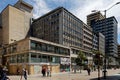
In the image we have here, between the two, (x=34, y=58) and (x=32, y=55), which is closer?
(x=32, y=55)

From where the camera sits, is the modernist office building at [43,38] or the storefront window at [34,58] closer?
the storefront window at [34,58]

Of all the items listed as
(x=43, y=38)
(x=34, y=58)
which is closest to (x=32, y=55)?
(x=34, y=58)

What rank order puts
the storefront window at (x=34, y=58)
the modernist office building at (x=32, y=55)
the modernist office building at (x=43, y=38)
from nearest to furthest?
the modernist office building at (x=32, y=55), the storefront window at (x=34, y=58), the modernist office building at (x=43, y=38)

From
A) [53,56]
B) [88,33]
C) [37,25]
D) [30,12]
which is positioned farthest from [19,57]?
[88,33]

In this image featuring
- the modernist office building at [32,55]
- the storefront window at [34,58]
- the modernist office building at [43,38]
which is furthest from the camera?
the modernist office building at [43,38]

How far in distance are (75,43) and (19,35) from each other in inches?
1077

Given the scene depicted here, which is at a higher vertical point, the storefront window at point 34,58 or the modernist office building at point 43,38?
the modernist office building at point 43,38

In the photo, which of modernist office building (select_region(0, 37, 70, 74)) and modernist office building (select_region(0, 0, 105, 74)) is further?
modernist office building (select_region(0, 0, 105, 74))

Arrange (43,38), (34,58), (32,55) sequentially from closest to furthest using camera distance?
(32,55)
(34,58)
(43,38)

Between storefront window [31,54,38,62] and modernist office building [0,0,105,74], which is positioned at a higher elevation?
modernist office building [0,0,105,74]

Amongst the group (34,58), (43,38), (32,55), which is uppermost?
(43,38)

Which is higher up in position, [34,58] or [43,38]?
[43,38]

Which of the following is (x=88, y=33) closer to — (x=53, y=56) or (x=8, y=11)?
(x=8, y=11)

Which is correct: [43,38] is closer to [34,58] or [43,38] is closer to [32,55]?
[34,58]
